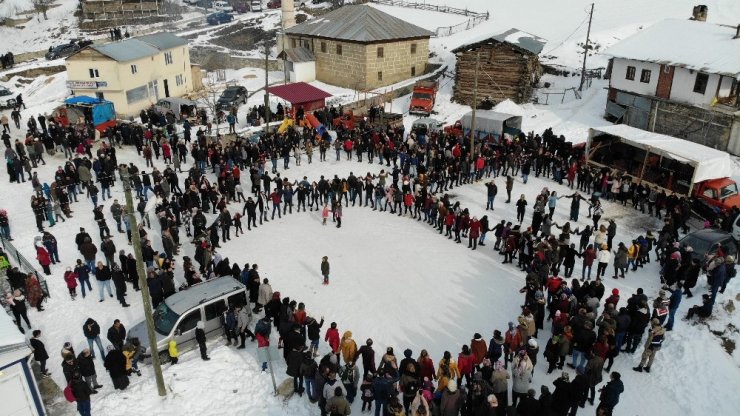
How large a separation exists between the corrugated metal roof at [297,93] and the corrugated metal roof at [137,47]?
8.45 m

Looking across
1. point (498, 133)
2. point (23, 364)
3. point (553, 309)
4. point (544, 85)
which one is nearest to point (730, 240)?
point (553, 309)

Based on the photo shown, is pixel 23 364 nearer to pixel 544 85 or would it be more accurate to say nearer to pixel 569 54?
pixel 544 85

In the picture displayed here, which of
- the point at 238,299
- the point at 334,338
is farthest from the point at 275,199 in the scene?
the point at 334,338

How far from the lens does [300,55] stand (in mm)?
43594

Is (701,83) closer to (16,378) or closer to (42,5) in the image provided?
(16,378)

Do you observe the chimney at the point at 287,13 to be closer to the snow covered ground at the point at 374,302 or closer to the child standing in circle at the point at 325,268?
the snow covered ground at the point at 374,302

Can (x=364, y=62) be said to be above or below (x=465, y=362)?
above

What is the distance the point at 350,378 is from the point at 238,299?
3.95 meters

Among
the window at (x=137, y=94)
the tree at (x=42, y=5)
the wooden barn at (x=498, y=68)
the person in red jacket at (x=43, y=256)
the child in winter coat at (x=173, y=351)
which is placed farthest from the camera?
the tree at (x=42, y=5)

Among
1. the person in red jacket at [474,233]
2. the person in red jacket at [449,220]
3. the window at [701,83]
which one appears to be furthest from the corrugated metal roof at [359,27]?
the person in red jacket at [474,233]

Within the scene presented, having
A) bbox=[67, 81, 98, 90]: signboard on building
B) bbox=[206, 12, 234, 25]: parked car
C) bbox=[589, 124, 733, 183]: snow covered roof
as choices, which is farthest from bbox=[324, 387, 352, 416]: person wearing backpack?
bbox=[206, 12, 234, 25]: parked car

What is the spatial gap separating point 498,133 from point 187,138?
16.0 m

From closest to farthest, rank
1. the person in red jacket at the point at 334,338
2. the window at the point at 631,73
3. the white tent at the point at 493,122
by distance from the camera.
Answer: the person in red jacket at the point at 334,338
the white tent at the point at 493,122
the window at the point at 631,73

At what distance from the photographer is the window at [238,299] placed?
45.9 feet
